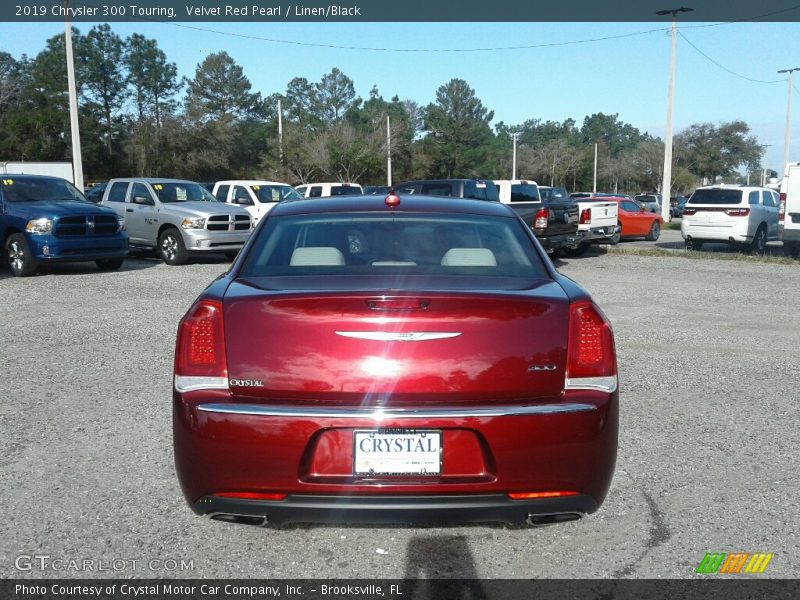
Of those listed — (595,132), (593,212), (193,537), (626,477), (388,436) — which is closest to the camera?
(388,436)

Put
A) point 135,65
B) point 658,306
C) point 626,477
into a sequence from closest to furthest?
1. point 626,477
2. point 658,306
3. point 135,65

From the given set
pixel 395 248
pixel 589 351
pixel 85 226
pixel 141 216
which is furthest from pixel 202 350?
pixel 141 216

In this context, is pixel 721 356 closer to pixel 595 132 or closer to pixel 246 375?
pixel 246 375

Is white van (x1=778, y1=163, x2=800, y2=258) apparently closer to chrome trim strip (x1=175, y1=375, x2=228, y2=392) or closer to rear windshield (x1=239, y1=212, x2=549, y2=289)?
rear windshield (x1=239, y1=212, x2=549, y2=289)

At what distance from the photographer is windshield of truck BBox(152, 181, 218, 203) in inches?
686

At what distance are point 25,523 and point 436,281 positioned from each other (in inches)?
92.3

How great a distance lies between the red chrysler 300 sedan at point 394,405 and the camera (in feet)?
9.73

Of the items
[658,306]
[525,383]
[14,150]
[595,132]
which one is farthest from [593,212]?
[595,132]

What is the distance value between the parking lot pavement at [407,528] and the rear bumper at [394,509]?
387mm

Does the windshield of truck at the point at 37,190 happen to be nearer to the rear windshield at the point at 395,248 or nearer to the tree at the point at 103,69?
the rear windshield at the point at 395,248

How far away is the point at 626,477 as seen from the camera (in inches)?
171

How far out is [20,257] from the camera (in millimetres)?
14062

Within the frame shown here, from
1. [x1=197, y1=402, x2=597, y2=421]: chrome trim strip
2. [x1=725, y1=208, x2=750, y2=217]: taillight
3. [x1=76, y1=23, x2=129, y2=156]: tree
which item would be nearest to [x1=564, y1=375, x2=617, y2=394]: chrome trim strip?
[x1=197, y1=402, x2=597, y2=421]: chrome trim strip

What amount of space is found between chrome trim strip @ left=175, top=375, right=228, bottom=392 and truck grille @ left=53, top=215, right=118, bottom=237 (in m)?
12.2
